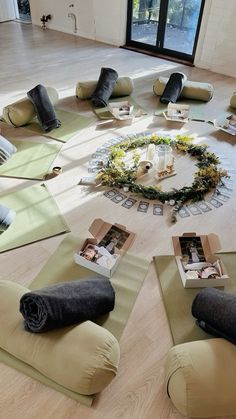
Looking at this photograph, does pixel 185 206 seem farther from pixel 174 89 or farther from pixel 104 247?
pixel 174 89

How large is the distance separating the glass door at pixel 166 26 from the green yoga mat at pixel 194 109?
1.78 m

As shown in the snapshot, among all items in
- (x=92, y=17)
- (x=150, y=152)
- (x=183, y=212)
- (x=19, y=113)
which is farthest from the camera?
(x=92, y=17)

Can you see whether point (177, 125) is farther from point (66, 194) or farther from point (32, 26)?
point (32, 26)

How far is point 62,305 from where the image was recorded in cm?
Result: 179

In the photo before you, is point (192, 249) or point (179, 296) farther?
point (192, 249)

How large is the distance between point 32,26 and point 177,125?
17.6 ft

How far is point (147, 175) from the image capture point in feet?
10.6

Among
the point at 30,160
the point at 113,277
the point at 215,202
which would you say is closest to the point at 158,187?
the point at 215,202

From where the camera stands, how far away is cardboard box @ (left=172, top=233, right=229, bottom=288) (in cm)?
223

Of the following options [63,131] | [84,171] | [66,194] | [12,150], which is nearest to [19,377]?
[66,194]

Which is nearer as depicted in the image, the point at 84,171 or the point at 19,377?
the point at 19,377

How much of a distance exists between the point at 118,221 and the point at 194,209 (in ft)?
2.14

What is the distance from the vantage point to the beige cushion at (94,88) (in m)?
4.47

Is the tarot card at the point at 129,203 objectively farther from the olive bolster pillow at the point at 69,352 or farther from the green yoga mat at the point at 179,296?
the olive bolster pillow at the point at 69,352
